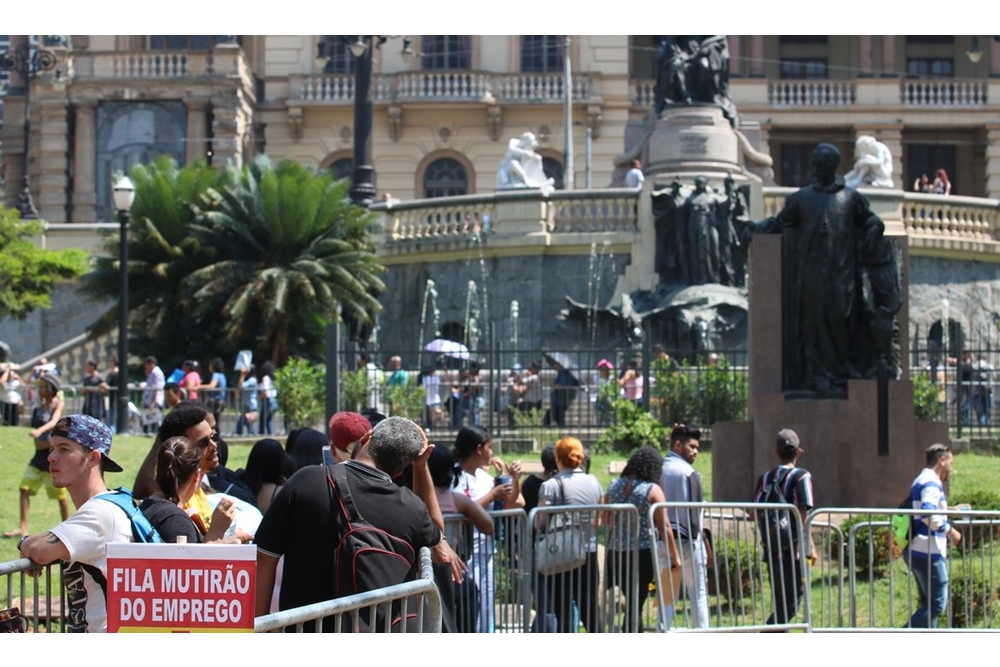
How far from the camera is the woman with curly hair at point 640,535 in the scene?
10.5 meters

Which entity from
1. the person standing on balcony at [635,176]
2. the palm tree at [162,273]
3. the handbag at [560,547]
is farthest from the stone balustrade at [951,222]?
the handbag at [560,547]

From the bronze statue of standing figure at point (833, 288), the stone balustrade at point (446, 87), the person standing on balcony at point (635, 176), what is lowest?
the bronze statue of standing figure at point (833, 288)

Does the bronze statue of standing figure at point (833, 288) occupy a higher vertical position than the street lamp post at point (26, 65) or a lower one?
lower

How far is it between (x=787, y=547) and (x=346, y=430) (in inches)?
153

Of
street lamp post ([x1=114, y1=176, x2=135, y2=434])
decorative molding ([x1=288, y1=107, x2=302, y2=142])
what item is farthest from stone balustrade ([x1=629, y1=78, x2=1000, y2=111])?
street lamp post ([x1=114, y1=176, x2=135, y2=434])

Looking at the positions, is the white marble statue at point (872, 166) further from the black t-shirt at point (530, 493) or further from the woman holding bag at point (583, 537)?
the woman holding bag at point (583, 537)

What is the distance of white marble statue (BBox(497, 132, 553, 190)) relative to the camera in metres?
33.1

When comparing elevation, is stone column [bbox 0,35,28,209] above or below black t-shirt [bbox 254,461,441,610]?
above

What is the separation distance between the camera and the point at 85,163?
153ft

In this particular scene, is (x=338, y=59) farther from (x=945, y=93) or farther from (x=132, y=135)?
(x=945, y=93)

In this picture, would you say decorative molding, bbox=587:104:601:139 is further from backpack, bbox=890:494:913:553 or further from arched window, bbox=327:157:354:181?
backpack, bbox=890:494:913:553

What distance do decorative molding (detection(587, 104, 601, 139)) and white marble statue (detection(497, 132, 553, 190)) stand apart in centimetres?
1529

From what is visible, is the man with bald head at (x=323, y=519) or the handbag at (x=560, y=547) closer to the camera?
the man with bald head at (x=323, y=519)

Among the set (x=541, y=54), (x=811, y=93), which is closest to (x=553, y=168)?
(x=541, y=54)
